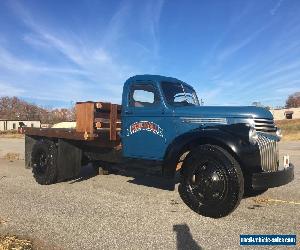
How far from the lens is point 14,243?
4426mm

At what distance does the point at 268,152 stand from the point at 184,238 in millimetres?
1961

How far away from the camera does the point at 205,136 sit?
5.78 m

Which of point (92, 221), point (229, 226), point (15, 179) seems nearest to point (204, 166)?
point (229, 226)

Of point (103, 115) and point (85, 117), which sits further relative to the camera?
point (103, 115)

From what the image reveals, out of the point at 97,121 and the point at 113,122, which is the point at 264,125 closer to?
the point at 113,122

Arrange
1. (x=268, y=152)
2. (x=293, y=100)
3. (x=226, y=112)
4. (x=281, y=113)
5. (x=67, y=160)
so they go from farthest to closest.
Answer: (x=293, y=100), (x=281, y=113), (x=67, y=160), (x=226, y=112), (x=268, y=152)

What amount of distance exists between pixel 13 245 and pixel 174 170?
2.93m

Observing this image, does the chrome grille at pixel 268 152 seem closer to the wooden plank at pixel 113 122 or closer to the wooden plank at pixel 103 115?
the wooden plank at pixel 113 122

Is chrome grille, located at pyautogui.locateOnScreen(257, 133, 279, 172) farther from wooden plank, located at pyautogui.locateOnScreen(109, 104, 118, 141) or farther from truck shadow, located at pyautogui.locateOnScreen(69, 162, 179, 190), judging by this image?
wooden plank, located at pyautogui.locateOnScreen(109, 104, 118, 141)

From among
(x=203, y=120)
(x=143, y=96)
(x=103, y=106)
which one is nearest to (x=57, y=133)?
(x=103, y=106)

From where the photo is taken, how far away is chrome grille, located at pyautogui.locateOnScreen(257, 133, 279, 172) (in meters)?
5.44

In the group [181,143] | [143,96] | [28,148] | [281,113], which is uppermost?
[281,113]

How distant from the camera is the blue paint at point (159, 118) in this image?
5922 millimetres

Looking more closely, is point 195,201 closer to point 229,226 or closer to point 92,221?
point 229,226
